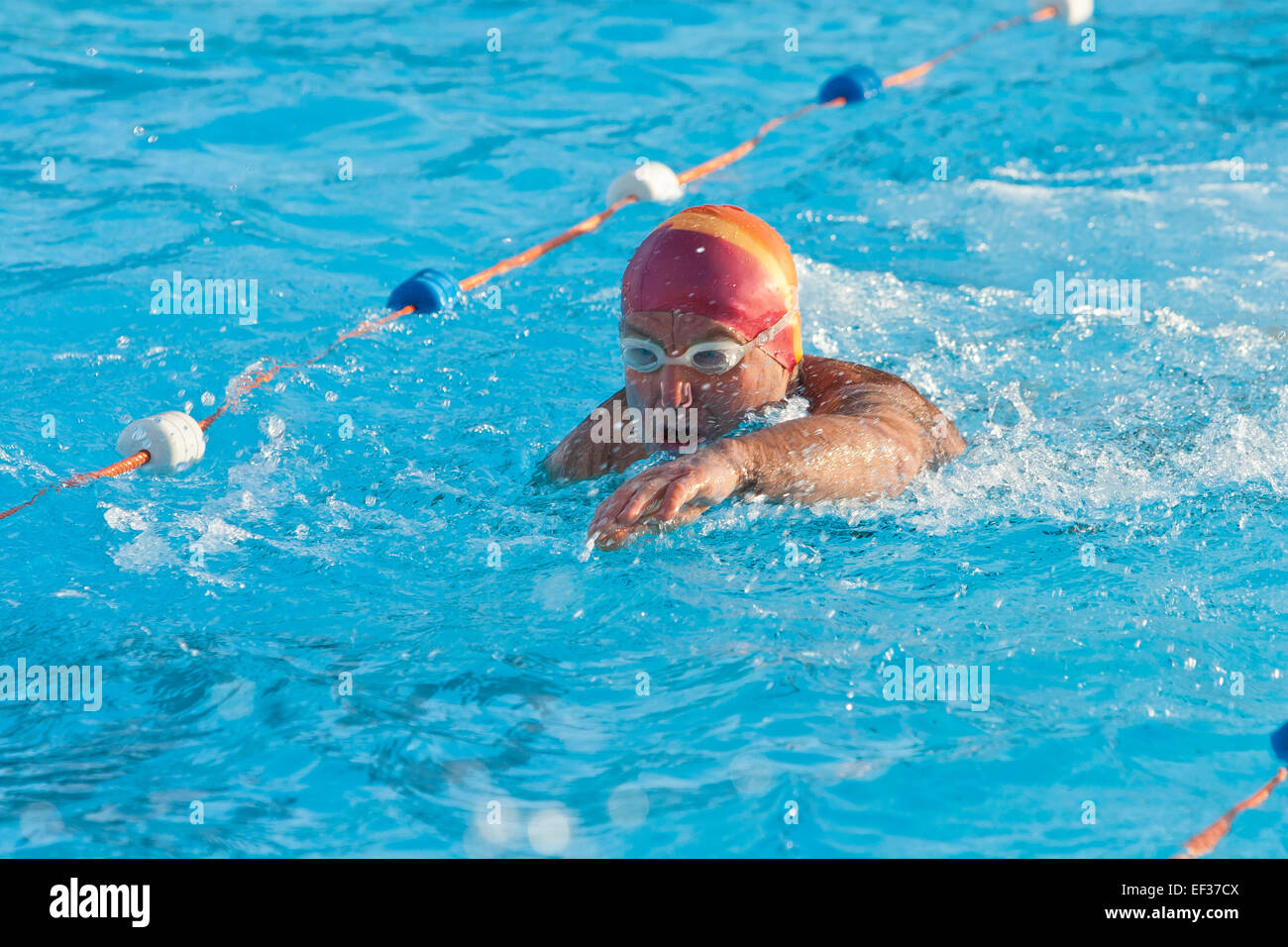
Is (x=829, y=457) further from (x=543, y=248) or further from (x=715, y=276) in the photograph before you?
(x=543, y=248)

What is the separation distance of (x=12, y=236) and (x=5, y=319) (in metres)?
1.12

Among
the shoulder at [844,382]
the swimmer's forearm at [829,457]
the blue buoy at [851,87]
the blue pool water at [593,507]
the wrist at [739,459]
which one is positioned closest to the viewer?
the blue pool water at [593,507]

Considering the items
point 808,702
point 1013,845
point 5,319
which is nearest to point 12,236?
point 5,319

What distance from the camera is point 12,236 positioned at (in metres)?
6.93

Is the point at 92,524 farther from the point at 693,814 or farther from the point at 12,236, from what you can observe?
the point at 12,236

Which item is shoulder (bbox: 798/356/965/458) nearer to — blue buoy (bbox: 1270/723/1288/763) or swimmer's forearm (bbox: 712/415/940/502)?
swimmer's forearm (bbox: 712/415/940/502)

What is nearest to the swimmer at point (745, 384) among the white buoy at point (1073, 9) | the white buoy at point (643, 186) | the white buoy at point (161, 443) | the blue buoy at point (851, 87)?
the white buoy at point (161, 443)

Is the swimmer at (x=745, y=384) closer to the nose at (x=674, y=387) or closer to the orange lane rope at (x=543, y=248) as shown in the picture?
the nose at (x=674, y=387)

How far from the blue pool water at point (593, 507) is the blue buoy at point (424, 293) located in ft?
1.06

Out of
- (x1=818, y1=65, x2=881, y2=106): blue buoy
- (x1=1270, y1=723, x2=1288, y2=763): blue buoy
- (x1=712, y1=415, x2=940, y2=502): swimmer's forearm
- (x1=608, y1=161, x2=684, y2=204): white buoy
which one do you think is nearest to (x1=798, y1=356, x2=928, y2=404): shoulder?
(x1=712, y1=415, x2=940, y2=502): swimmer's forearm

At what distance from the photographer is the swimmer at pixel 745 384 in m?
3.60

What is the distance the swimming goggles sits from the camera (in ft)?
12.5

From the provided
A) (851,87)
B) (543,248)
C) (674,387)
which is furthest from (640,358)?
(851,87)

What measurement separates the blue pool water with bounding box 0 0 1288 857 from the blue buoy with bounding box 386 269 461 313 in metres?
0.32
